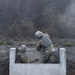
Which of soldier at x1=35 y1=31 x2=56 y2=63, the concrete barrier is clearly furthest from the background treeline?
the concrete barrier

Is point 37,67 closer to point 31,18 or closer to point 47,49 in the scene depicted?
point 47,49

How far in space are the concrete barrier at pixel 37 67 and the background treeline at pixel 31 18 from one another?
38.3 ft

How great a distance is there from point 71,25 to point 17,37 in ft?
12.7

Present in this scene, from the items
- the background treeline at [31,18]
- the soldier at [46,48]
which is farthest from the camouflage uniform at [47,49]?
the background treeline at [31,18]

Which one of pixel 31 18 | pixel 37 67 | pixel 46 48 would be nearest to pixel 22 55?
pixel 37 67

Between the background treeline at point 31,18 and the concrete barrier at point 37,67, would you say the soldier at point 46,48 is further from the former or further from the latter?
the background treeline at point 31,18

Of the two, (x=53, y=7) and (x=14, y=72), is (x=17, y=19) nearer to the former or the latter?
(x=53, y=7)

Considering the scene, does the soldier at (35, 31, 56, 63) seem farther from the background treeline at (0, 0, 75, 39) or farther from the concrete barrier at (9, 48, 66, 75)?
the background treeline at (0, 0, 75, 39)

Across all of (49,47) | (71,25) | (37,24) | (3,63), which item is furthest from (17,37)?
(49,47)

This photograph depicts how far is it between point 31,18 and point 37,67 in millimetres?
14081

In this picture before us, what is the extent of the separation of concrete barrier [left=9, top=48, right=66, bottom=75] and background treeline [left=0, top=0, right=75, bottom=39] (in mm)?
11680

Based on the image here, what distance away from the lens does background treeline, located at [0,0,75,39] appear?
19.4 m

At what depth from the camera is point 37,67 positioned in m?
7.18

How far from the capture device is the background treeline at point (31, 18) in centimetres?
1941
